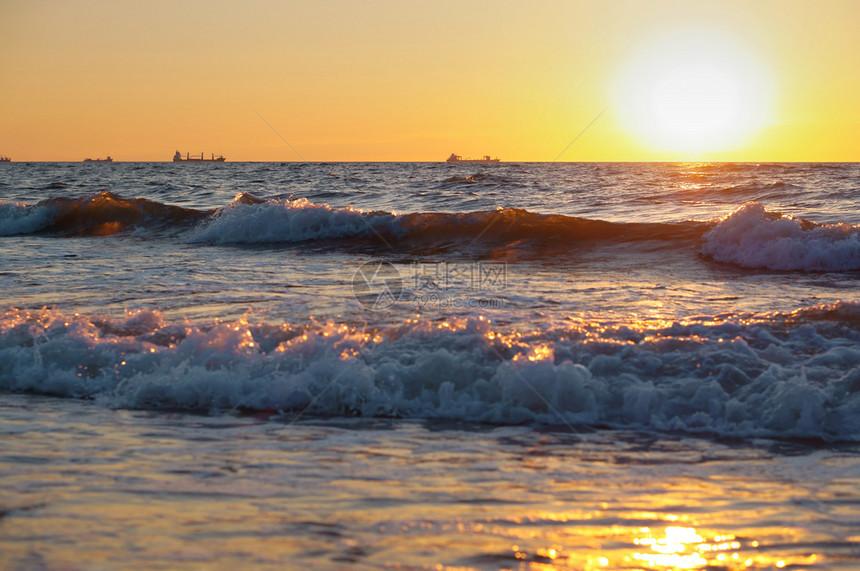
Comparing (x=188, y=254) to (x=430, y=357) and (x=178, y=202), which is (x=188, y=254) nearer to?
(x=430, y=357)

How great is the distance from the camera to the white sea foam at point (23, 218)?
17984mm

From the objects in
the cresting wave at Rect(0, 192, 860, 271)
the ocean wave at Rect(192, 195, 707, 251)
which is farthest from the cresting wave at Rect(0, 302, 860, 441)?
the ocean wave at Rect(192, 195, 707, 251)

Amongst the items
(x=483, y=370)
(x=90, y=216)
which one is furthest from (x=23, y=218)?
(x=483, y=370)

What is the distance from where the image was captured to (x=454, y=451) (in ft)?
13.4

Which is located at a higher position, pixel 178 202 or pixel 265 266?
pixel 178 202

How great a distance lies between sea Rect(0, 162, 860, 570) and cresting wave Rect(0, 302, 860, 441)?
0.07ft

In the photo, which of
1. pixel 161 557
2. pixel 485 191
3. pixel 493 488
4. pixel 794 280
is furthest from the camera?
pixel 485 191

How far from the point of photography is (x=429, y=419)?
4.82 m

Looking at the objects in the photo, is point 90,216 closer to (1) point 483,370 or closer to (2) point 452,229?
(2) point 452,229

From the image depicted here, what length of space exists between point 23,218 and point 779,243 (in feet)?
55.9

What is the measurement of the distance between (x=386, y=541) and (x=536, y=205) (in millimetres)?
18447

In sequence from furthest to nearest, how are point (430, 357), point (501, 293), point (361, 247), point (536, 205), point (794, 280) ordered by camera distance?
1. point (536, 205)
2. point (361, 247)
3. point (794, 280)
4. point (501, 293)
5. point (430, 357)

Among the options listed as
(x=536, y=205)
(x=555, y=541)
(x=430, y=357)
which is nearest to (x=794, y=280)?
(x=430, y=357)

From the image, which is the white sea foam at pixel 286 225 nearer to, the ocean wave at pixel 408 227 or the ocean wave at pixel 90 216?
→ the ocean wave at pixel 408 227
